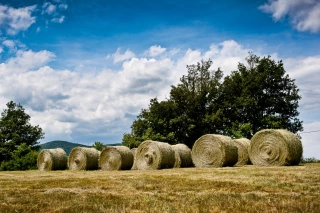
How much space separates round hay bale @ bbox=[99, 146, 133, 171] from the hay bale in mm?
4576

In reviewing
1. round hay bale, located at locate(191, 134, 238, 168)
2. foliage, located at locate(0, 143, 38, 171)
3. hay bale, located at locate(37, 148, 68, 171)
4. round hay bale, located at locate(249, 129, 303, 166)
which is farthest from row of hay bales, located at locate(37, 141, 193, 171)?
foliage, located at locate(0, 143, 38, 171)

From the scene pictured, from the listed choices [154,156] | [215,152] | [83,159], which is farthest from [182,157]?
[83,159]

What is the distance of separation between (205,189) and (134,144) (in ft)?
90.7

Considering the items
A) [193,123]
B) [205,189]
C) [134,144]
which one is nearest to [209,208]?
[205,189]

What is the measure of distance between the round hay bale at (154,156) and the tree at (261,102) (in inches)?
520

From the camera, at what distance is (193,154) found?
71.2 ft

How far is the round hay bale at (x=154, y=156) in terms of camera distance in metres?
21.1

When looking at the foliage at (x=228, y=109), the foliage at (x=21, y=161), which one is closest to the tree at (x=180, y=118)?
the foliage at (x=228, y=109)

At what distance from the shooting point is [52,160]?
25.4 metres

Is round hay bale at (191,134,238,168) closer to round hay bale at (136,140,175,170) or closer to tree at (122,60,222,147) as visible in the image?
round hay bale at (136,140,175,170)

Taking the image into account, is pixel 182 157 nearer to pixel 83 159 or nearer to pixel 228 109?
pixel 83 159

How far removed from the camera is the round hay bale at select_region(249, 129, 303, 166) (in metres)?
18.4

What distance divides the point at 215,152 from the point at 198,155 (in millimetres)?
1454

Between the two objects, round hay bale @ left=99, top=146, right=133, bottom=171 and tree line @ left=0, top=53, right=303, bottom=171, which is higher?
tree line @ left=0, top=53, right=303, bottom=171
